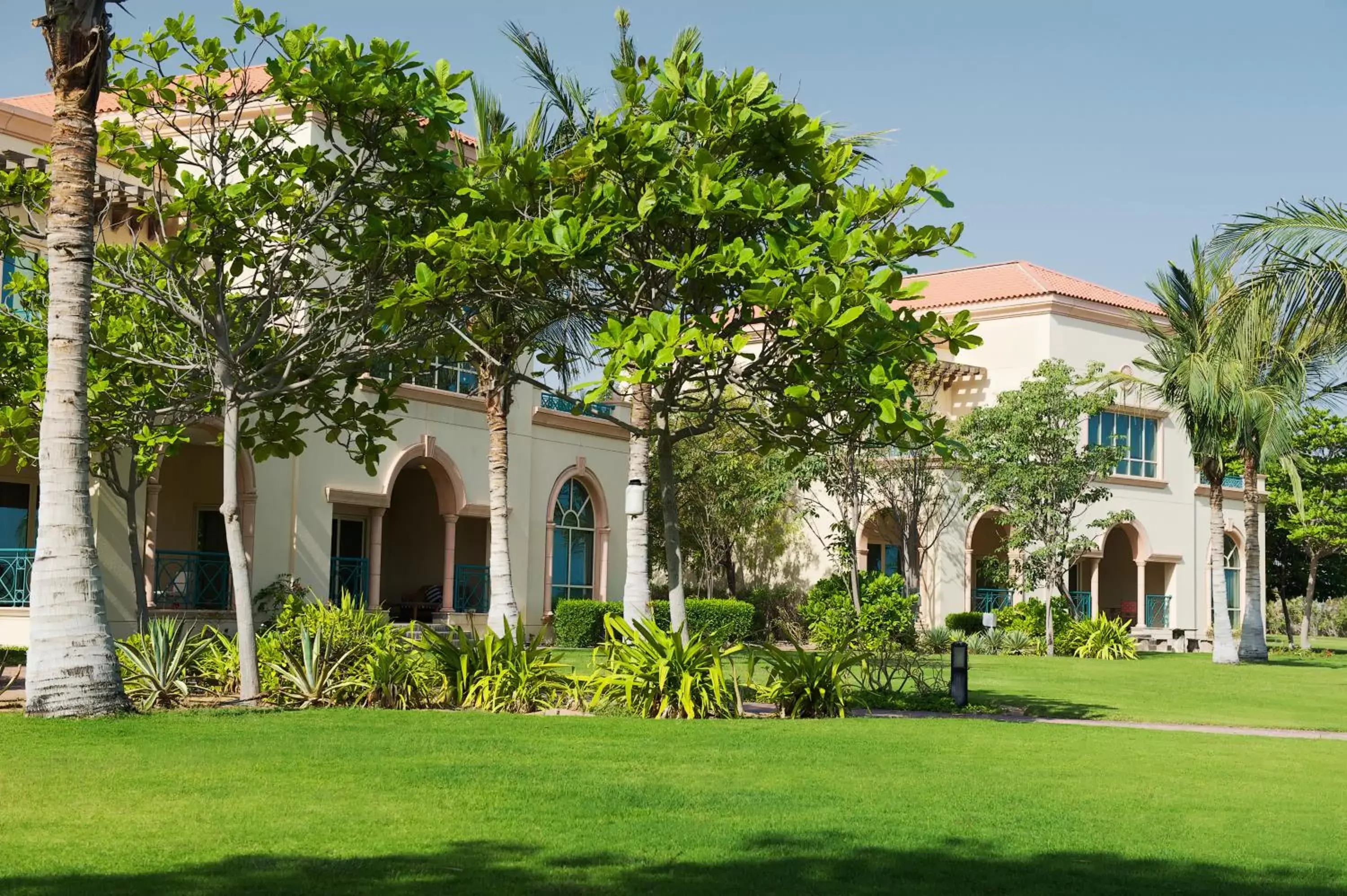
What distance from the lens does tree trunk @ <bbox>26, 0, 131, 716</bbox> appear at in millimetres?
11812

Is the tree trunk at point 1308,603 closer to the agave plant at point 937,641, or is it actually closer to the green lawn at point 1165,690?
the green lawn at point 1165,690

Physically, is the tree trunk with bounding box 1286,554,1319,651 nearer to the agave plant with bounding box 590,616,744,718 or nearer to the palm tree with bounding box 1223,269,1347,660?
the palm tree with bounding box 1223,269,1347,660

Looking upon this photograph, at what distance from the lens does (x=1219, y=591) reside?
102 feet

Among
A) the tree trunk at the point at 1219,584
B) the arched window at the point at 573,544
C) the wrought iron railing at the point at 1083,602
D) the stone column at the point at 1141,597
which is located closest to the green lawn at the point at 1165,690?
the tree trunk at the point at 1219,584

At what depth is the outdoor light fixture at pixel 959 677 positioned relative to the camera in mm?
16219

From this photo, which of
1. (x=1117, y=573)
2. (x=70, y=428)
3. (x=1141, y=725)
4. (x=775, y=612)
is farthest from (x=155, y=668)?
(x=1117, y=573)

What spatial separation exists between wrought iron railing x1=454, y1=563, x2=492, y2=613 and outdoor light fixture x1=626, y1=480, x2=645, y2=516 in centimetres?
1315

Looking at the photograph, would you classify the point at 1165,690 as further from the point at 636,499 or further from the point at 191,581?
the point at 191,581

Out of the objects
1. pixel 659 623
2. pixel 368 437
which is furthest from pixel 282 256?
pixel 659 623

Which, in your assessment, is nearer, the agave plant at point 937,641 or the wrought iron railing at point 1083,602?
the agave plant at point 937,641

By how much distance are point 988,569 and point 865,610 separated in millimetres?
6547

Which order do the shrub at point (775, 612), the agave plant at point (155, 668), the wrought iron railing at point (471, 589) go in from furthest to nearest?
the shrub at point (775, 612) < the wrought iron railing at point (471, 589) < the agave plant at point (155, 668)

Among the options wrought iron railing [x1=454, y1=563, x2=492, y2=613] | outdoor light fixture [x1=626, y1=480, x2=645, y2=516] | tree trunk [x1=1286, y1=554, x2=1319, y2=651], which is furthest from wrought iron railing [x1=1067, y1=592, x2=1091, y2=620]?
outdoor light fixture [x1=626, y1=480, x2=645, y2=516]

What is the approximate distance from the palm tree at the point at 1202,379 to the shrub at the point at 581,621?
1294cm
